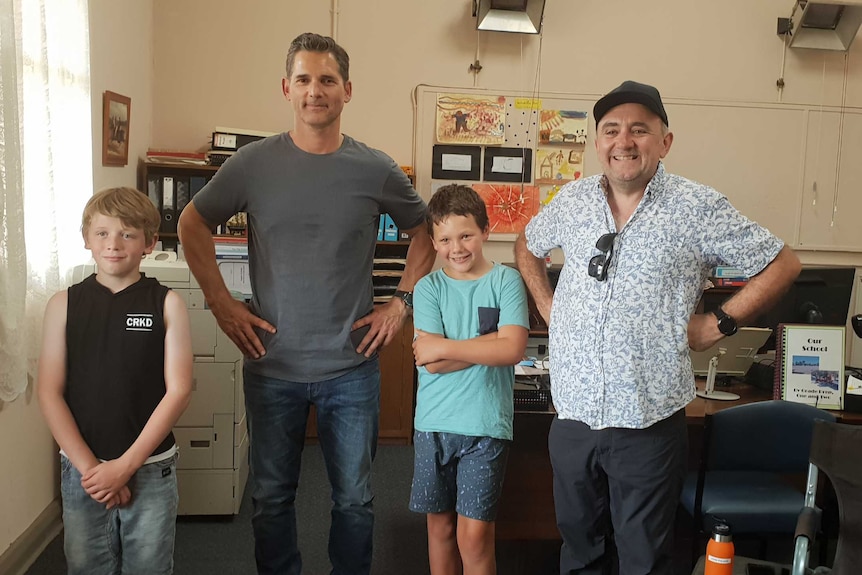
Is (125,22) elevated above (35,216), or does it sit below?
above

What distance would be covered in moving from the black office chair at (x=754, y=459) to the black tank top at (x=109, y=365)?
1.75m

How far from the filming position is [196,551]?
9.12ft

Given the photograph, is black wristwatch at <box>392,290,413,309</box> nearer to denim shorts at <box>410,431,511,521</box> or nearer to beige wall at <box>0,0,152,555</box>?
denim shorts at <box>410,431,511,521</box>

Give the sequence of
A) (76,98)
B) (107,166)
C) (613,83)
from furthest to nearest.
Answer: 1. (613,83)
2. (107,166)
3. (76,98)

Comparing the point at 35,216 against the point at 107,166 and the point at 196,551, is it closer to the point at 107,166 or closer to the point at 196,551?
the point at 107,166

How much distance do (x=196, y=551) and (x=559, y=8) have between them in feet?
12.6

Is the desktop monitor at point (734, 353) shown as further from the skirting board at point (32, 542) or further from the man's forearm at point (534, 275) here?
the skirting board at point (32, 542)

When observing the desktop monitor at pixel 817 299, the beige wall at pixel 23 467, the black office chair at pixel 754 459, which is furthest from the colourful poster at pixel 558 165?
the beige wall at pixel 23 467

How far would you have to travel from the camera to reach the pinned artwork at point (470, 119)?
458cm

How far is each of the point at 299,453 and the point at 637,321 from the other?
99 centimetres

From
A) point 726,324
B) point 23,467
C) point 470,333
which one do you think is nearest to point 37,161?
point 23,467

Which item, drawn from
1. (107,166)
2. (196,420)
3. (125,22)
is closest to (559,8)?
(125,22)

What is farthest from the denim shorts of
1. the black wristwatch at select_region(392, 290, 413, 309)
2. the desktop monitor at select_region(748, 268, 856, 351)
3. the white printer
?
the desktop monitor at select_region(748, 268, 856, 351)

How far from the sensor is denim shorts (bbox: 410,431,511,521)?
189cm
